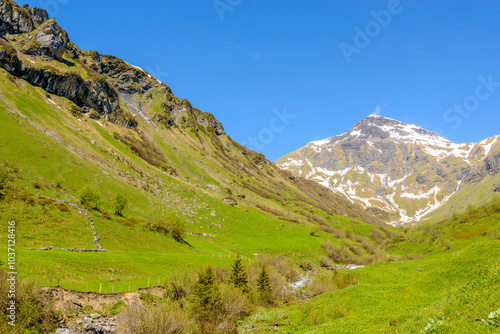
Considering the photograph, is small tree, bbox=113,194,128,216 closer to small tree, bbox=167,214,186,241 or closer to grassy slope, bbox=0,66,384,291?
grassy slope, bbox=0,66,384,291

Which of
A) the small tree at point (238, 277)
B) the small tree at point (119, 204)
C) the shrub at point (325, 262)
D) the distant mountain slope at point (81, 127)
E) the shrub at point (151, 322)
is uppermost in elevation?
the distant mountain slope at point (81, 127)

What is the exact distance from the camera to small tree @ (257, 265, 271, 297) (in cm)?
4688

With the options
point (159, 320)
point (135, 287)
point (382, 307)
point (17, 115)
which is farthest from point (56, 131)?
point (382, 307)

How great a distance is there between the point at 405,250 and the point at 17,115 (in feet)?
545

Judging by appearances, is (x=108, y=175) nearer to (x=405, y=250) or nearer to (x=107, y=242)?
(x=107, y=242)

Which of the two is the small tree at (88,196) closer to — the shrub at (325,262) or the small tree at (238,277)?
the small tree at (238,277)

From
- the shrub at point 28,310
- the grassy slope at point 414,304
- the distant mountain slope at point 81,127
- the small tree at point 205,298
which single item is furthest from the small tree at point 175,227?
the shrub at point 28,310

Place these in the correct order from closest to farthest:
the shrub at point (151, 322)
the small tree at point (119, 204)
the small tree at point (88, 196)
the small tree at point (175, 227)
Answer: the shrub at point (151, 322)
the small tree at point (88, 196)
the small tree at point (175, 227)
the small tree at point (119, 204)

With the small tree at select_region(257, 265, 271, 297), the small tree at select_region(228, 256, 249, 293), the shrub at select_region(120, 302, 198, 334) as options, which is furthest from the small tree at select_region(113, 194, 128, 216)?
the shrub at select_region(120, 302, 198, 334)

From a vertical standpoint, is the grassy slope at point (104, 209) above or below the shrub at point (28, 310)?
above

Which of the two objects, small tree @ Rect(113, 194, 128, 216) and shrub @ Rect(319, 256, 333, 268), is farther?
shrub @ Rect(319, 256, 333, 268)

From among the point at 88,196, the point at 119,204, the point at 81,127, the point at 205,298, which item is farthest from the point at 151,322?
the point at 81,127

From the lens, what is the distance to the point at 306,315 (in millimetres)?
34844

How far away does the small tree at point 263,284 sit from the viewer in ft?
154
